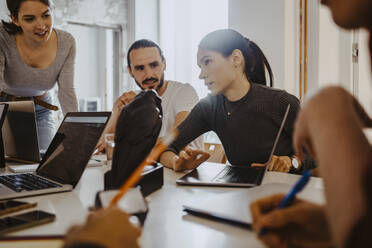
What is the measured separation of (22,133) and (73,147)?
2.05 feet

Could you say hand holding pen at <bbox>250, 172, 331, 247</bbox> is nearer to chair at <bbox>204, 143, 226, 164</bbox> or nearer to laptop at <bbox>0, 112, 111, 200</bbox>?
laptop at <bbox>0, 112, 111, 200</bbox>

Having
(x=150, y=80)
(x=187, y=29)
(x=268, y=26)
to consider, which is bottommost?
(x=150, y=80)

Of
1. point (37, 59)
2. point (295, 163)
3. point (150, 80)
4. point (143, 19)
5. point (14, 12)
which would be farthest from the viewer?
point (143, 19)

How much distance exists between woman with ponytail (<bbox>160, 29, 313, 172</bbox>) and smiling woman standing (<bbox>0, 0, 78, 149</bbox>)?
0.85 m

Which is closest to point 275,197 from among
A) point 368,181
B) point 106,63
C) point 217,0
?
point 368,181

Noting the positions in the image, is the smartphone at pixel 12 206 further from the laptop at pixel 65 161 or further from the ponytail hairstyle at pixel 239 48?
the ponytail hairstyle at pixel 239 48

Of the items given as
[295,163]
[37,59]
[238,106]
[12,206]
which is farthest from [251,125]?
[37,59]

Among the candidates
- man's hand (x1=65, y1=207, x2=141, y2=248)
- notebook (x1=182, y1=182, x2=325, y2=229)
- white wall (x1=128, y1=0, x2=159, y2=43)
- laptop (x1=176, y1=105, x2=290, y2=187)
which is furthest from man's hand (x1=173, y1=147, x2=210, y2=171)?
white wall (x1=128, y1=0, x2=159, y2=43)

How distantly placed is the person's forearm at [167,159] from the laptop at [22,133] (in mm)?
546

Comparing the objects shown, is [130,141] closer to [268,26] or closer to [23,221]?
[23,221]

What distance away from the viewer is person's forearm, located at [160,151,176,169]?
1.28m

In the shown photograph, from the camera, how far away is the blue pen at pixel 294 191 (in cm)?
45

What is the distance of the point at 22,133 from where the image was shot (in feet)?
4.95

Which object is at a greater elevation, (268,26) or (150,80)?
(268,26)
